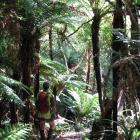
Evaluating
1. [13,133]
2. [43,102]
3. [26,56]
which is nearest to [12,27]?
[26,56]

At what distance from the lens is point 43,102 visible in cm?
748

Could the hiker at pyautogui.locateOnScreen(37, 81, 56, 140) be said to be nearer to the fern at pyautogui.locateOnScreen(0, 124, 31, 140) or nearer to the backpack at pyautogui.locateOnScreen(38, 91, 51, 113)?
the backpack at pyautogui.locateOnScreen(38, 91, 51, 113)

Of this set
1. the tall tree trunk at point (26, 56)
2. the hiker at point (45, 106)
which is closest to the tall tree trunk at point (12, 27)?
the tall tree trunk at point (26, 56)

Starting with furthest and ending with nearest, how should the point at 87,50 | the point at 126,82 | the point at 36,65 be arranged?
the point at 87,50 < the point at 36,65 < the point at 126,82

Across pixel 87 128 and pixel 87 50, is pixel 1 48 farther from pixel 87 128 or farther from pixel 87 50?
pixel 87 50

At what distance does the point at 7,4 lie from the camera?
277 inches

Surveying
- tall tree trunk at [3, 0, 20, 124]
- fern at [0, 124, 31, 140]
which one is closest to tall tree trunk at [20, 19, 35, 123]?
tall tree trunk at [3, 0, 20, 124]

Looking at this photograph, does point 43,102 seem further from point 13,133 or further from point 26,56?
point 13,133

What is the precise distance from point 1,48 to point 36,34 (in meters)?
0.67

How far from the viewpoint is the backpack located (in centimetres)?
748

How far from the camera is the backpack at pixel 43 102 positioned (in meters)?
7.48

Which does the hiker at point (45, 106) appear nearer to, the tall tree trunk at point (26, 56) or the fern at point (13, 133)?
the tall tree trunk at point (26, 56)

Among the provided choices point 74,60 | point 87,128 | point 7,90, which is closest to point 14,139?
point 7,90

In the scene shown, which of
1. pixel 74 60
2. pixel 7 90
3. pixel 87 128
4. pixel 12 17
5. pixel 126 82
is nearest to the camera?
pixel 126 82
